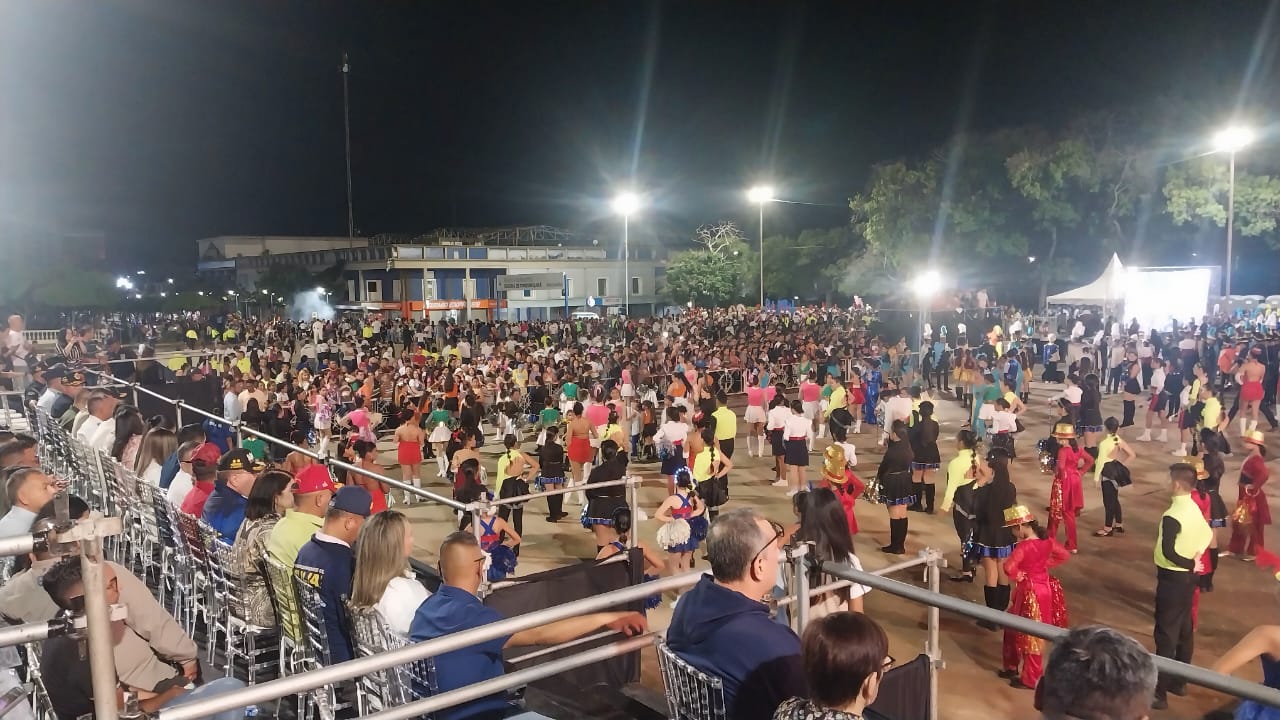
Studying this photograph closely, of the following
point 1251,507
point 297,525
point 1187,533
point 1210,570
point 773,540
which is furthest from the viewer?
point 1251,507

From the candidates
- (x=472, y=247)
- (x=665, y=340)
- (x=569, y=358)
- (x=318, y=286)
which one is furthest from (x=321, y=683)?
(x=318, y=286)

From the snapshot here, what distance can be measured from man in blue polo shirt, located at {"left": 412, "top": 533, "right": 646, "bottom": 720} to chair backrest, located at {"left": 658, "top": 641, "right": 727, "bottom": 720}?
0.65 meters

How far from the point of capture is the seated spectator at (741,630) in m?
2.71

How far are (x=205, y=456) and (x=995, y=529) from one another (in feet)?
22.9

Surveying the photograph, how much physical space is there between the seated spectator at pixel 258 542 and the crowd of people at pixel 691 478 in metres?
0.02

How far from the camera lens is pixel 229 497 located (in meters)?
6.00

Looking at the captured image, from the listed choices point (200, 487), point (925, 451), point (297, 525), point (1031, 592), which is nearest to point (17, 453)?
point (200, 487)

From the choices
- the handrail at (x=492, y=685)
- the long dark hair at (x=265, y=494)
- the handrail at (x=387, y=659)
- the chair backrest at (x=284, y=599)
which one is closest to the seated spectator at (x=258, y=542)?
the long dark hair at (x=265, y=494)

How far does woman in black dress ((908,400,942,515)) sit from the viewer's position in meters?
11.2

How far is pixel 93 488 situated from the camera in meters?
7.77

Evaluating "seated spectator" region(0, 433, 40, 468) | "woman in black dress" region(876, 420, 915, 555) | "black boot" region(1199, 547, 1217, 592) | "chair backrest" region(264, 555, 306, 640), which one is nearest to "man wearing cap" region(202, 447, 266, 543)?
"chair backrest" region(264, 555, 306, 640)

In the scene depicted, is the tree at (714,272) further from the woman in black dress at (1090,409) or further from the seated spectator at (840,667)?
the seated spectator at (840,667)

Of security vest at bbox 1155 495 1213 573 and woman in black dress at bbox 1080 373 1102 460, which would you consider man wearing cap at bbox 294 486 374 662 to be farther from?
woman in black dress at bbox 1080 373 1102 460

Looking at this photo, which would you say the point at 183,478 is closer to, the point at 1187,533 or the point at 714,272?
the point at 1187,533
